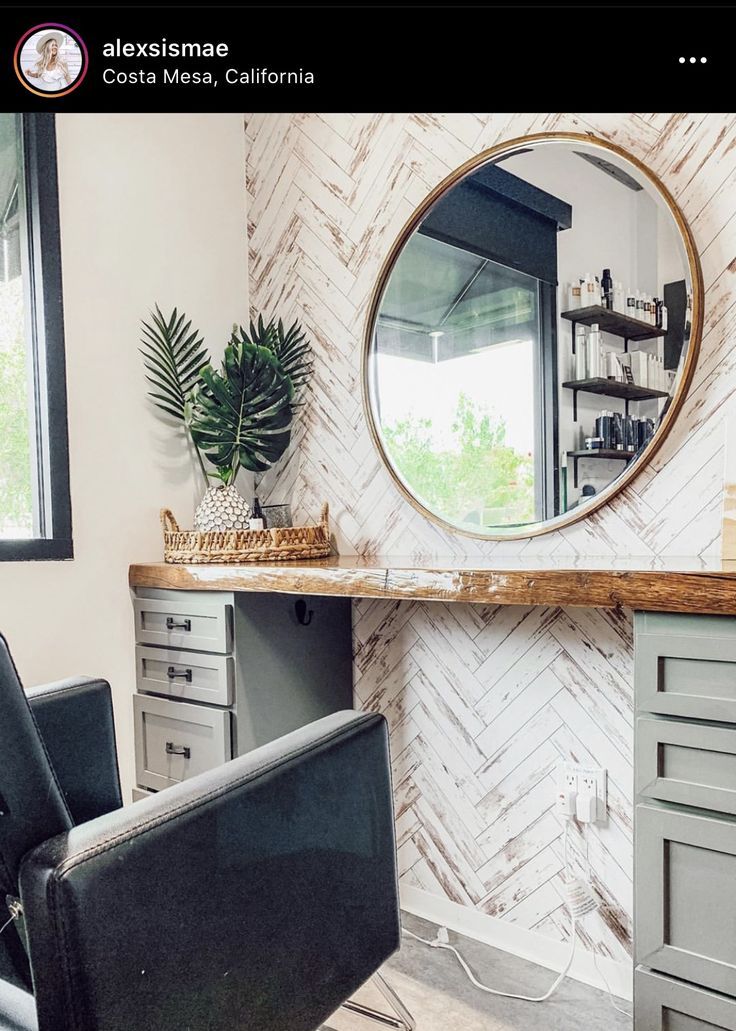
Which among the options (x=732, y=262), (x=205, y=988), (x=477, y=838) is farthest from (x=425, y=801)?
(x=732, y=262)

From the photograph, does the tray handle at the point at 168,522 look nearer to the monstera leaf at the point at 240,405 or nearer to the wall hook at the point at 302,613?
the monstera leaf at the point at 240,405

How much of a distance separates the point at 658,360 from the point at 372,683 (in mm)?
1089

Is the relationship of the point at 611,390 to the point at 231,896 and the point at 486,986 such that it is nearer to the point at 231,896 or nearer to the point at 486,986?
the point at 231,896

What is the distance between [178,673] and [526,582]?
1.04 m

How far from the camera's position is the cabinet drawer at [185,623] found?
1756 millimetres

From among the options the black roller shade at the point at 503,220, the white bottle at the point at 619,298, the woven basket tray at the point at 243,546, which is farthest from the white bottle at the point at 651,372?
the woven basket tray at the point at 243,546

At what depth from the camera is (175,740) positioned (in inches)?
74.9

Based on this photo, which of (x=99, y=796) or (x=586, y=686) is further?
(x=586, y=686)

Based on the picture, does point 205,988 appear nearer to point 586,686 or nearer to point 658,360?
point 586,686

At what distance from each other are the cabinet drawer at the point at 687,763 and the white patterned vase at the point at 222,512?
121 cm

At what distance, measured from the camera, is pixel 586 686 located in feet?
5.16

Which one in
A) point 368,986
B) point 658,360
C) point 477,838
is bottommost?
point 368,986
